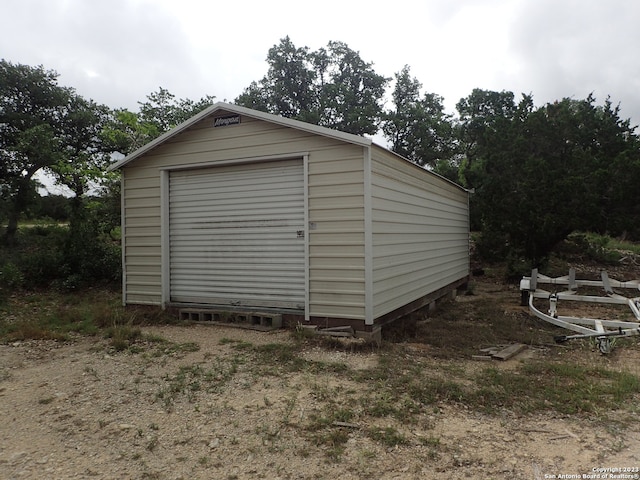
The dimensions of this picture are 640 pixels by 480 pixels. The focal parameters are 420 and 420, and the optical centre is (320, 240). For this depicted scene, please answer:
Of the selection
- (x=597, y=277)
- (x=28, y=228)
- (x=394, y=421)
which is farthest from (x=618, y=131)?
(x=28, y=228)

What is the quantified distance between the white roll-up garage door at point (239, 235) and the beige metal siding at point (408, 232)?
114 centimetres

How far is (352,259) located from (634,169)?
787 centimetres

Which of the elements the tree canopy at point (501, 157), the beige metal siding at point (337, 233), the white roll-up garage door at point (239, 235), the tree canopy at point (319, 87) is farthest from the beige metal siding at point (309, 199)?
the tree canopy at point (319, 87)

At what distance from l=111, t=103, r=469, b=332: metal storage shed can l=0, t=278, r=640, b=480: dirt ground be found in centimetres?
190

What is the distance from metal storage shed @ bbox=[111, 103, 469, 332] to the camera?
18.7 ft

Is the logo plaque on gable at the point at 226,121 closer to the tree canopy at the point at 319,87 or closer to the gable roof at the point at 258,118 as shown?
the gable roof at the point at 258,118

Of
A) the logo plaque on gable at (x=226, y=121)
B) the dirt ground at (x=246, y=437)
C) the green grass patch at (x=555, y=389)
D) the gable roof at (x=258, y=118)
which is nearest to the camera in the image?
the dirt ground at (x=246, y=437)

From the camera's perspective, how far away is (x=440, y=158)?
78.5ft

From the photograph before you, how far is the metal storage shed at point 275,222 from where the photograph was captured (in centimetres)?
570

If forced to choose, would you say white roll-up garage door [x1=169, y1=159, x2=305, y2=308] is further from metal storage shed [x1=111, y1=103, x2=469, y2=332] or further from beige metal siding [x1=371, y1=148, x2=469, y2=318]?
beige metal siding [x1=371, y1=148, x2=469, y2=318]

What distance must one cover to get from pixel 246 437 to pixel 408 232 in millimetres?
4670

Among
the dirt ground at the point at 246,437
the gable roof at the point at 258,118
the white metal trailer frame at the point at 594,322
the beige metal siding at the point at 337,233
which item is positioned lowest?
the dirt ground at the point at 246,437

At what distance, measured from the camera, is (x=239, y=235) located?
22.0ft

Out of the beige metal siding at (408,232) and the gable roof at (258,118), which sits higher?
the gable roof at (258,118)
